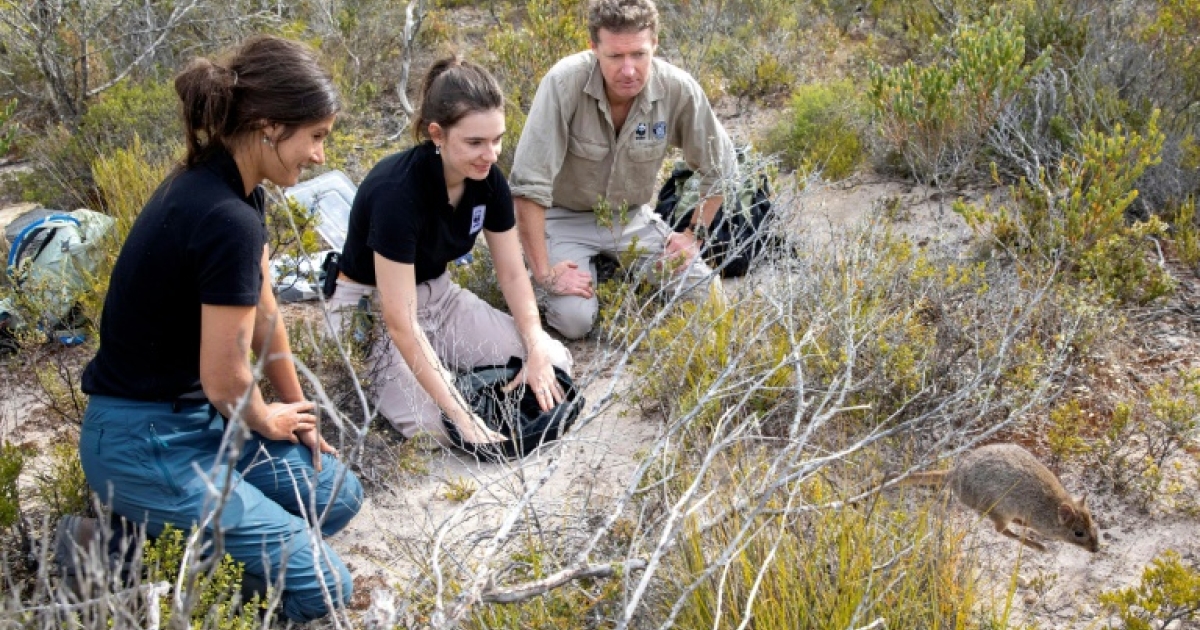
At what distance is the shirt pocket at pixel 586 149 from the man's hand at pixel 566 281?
516 millimetres

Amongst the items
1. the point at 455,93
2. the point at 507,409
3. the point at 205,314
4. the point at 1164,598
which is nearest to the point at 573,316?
the point at 507,409

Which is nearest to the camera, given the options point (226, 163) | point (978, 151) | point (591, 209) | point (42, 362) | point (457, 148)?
point (226, 163)

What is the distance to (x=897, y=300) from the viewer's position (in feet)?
13.5

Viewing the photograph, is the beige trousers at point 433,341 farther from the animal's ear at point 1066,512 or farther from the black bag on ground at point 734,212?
the animal's ear at point 1066,512

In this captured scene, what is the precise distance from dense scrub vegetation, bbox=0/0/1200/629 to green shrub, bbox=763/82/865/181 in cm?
3

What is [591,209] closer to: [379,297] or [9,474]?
[379,297]

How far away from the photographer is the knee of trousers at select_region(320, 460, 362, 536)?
3137mm

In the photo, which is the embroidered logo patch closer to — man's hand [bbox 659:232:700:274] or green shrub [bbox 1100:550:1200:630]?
man's hand [bbox 659:232:700:274]

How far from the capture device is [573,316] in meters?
4.53

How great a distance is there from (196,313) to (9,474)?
0.88 meters

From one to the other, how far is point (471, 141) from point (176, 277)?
1.23 m

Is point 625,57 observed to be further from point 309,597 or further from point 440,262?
point 309,597

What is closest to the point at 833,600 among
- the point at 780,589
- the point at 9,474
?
the point at 780,589

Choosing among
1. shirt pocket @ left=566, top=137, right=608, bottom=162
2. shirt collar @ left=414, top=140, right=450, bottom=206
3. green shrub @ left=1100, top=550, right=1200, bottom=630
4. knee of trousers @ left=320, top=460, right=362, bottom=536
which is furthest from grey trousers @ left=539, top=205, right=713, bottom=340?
green shrub @ left=1100, top=550, right=1200, bottom=630
